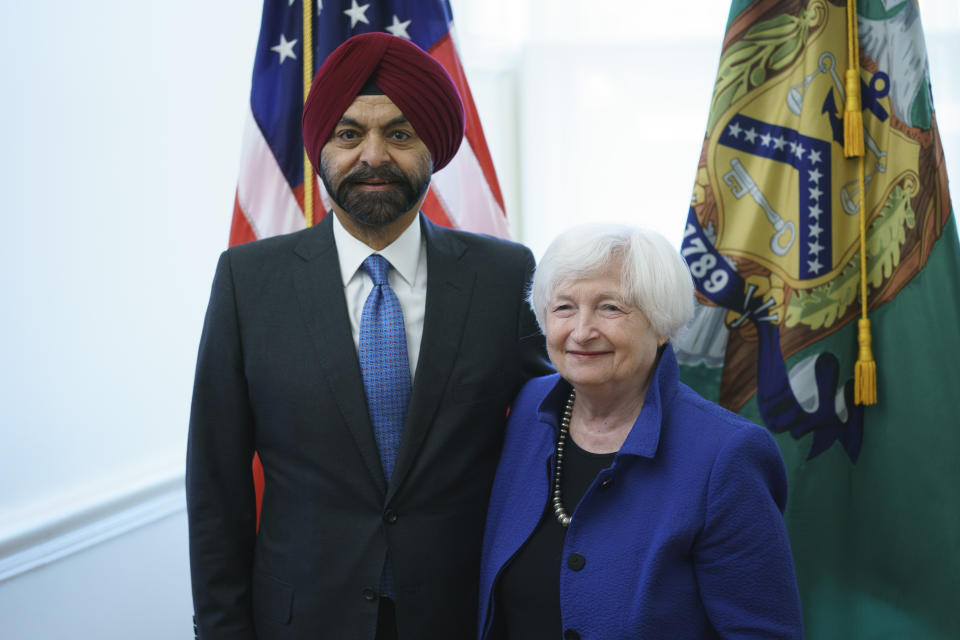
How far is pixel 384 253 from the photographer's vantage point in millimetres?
1388

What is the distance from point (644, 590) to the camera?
113 centimetres

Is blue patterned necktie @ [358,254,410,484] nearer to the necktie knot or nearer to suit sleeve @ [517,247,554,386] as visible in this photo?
the necktie knot

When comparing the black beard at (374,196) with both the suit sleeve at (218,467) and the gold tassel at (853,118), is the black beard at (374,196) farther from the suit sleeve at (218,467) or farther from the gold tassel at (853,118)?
the gold tassel at (853,118)

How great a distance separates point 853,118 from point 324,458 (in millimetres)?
1490

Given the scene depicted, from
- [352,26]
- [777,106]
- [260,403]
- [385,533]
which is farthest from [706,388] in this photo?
[352,26]

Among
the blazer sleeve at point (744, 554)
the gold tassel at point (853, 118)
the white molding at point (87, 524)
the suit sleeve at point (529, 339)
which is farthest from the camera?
the gold tassel at point (853, 118)

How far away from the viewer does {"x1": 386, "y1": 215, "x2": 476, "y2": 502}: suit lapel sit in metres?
1.30

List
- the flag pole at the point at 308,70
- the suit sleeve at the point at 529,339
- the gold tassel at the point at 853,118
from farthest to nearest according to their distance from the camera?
the flag pole at the point at 308,70
the gold tassel at the point at 853,118
the suit sleeve at the point at 529,339

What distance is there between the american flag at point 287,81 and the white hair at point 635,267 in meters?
1.02

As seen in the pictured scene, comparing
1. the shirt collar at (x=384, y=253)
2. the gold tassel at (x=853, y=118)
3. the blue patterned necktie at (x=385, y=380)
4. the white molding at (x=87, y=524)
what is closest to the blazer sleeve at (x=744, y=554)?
the blue patterned necktie at (x=385, y=380)

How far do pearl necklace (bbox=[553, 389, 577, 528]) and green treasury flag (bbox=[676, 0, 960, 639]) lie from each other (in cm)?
59

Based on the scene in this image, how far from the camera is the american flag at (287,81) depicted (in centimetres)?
204

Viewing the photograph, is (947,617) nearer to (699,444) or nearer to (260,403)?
(699,444)

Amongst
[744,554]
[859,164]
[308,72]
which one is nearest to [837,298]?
[859,164]
